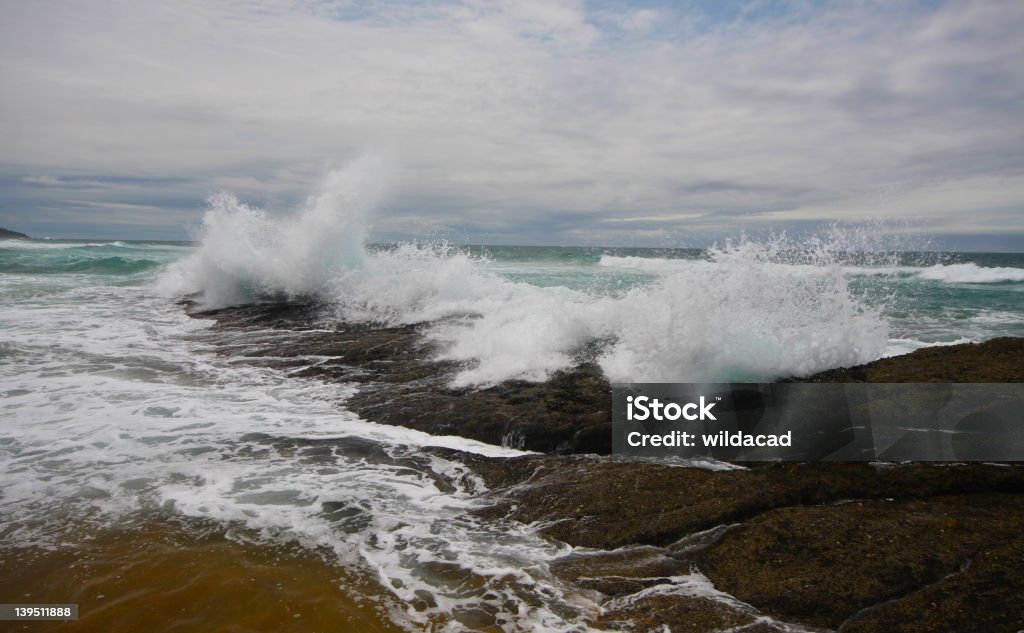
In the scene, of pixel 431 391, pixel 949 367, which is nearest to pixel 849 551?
pixel 949 367

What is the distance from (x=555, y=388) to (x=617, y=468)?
1.66m

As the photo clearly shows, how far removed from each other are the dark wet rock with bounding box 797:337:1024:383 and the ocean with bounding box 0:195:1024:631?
1.06ft

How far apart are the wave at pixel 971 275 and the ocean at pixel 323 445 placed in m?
15.8

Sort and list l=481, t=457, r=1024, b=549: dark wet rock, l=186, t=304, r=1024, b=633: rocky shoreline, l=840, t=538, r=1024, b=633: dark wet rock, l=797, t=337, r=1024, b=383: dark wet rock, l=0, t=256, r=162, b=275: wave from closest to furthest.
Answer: l=840, t=538, r=1024, b=633: dark wet rock, l=186, t=304, r=1024, b=633: rocky shoreline, l=481, t=457, r=1024, b=549: dark wet rock, l=797, t=337, r=1024, b=383: dark wet rock, l=0, t=256, r=162, b=275: wave

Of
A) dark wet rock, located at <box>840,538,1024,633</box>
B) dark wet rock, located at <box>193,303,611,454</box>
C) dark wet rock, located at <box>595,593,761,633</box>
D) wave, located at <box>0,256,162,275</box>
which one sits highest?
wave, located at <box>0,256,162,275</box>

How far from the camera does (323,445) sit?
4.90 meters

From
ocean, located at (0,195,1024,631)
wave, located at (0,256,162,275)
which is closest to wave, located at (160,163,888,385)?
ocean, located at (0,195,1024,631)

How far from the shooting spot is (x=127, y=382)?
6688mm

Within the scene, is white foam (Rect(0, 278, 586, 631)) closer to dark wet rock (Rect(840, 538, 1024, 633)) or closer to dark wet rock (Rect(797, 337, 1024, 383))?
dark wet rock (Rect(840, 538, 1024, 633))

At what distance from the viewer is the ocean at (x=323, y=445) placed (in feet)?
9.47

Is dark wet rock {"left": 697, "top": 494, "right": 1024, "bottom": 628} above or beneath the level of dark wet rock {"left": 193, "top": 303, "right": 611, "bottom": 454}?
beneath

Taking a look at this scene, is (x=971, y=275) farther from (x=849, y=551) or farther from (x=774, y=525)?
Answer: (x=849, y=551)

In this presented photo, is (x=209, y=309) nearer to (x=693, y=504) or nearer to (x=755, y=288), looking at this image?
(x=755, y=288)

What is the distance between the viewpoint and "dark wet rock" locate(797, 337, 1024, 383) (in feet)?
14.3
